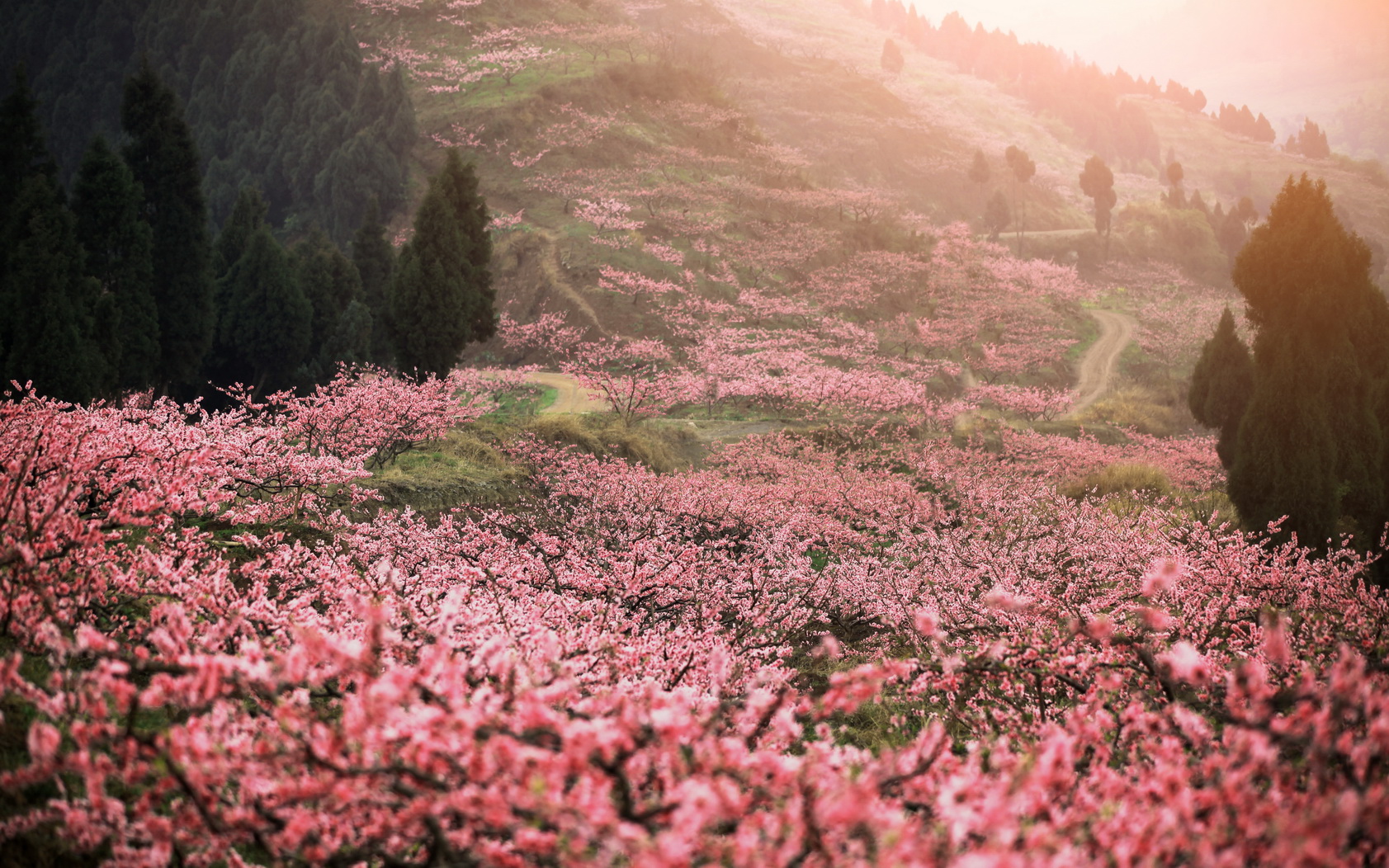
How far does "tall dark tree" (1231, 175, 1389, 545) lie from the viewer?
12977 millimetres

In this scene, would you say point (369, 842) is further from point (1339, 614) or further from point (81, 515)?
point (1339, 614)

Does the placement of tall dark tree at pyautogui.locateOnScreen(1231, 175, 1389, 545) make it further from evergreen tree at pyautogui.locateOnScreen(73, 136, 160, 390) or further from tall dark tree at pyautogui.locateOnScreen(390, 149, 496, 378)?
evergreen tree at pyautogui.locateOnScreen(73, 136, 160, 390)

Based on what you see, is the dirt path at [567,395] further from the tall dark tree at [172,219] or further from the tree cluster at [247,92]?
the tree cluster at [247,92]

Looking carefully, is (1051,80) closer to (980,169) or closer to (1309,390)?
(980,169)

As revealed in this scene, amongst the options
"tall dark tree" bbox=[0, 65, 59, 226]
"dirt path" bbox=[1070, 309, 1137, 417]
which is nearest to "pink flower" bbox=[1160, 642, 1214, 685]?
"tall dark tree" bbox=[0, 65, 59, 226]

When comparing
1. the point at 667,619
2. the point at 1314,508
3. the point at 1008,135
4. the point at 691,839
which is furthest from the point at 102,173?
the point at 1008,135

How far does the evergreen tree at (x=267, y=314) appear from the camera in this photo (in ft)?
85.2

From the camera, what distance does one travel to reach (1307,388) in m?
13.1

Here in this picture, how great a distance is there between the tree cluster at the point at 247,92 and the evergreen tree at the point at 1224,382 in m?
42.4

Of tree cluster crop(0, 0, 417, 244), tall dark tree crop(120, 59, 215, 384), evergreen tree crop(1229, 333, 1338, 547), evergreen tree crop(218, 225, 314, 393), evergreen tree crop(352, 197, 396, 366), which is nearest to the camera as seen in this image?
evergreen tree crop(1229, 333, 1338, 547)

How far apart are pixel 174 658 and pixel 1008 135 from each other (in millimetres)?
120514

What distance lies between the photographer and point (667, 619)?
9461 millimetres

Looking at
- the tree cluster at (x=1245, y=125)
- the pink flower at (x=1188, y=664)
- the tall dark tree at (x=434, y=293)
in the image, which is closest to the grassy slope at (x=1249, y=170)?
the tree cluster at (x=1245, y=125)

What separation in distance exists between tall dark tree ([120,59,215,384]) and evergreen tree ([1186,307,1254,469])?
Answer: 3041 cm
